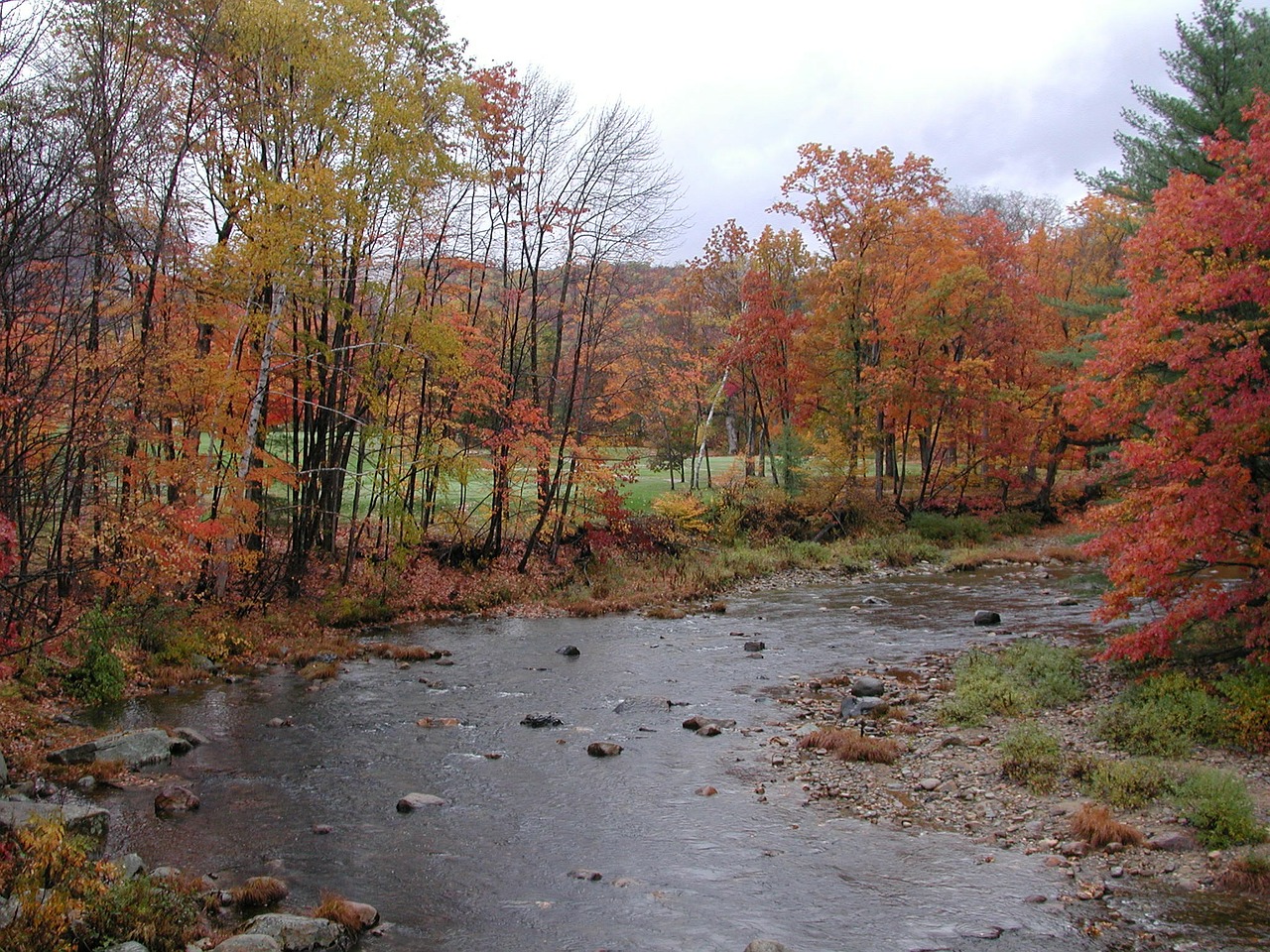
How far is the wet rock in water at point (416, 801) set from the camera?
30.0 feet

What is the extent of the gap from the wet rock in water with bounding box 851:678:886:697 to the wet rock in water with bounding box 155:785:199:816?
9.04 meters

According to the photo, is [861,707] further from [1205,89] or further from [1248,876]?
[1205,89]

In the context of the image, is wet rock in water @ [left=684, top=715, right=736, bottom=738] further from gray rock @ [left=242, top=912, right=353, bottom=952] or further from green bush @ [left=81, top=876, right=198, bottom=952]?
green bush @ [left=81, top=876, right=198, bottom=952]

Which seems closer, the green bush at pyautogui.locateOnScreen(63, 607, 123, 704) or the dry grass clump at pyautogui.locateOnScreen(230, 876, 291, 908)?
the dry grass clump at pyautogui.locateOnScreen(230, 876, 291, 908)

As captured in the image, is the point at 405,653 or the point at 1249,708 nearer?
the point at 1249,708

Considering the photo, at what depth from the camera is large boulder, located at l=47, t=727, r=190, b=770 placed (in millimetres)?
9812

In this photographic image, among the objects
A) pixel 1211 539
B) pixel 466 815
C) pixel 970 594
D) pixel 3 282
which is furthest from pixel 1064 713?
pixel 3 282

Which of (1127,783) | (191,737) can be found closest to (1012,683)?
(1127,783)

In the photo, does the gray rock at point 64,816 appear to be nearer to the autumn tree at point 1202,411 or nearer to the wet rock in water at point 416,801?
the wet rock in water at point 416,801

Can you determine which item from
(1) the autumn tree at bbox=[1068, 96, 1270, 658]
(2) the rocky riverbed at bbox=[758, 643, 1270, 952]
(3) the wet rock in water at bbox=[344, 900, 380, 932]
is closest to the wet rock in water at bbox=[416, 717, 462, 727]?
(2) the rocky riverbed at bbox=[758, 643, 1270, 952]

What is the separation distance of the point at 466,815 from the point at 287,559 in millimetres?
11927

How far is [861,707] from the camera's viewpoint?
40.8ft

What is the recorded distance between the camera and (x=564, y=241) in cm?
2402

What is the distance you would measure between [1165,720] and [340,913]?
375 inches
